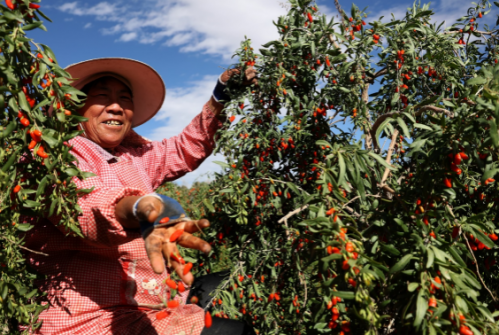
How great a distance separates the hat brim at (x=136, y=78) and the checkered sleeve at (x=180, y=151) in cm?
36

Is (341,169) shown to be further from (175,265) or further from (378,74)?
(378,74)

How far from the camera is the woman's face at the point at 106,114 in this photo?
2232 millimetres

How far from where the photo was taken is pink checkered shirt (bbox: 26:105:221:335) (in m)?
1.56

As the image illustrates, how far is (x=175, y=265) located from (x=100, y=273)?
3.23ft

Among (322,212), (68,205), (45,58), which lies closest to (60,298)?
(68,205)

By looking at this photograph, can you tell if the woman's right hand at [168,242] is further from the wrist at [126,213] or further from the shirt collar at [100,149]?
the shirt collar at [100,149]

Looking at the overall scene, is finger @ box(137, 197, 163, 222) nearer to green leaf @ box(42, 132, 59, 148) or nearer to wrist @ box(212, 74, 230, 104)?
green leaf @ box(42, 132, 59, 148)

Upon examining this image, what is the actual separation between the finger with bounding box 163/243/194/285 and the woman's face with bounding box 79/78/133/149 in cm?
133

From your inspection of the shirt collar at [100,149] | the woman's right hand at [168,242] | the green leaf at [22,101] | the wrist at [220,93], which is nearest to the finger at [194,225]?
the woman's right hand at [168,242]

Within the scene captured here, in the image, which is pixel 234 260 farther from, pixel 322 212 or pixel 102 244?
pixel 322 212

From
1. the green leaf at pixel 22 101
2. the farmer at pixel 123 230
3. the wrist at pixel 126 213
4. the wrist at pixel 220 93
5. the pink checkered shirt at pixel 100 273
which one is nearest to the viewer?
the green leaf at pixel 22 101

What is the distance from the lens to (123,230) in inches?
59.7

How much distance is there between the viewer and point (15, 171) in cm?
125

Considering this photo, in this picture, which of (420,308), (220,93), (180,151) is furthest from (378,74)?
(420,308)
